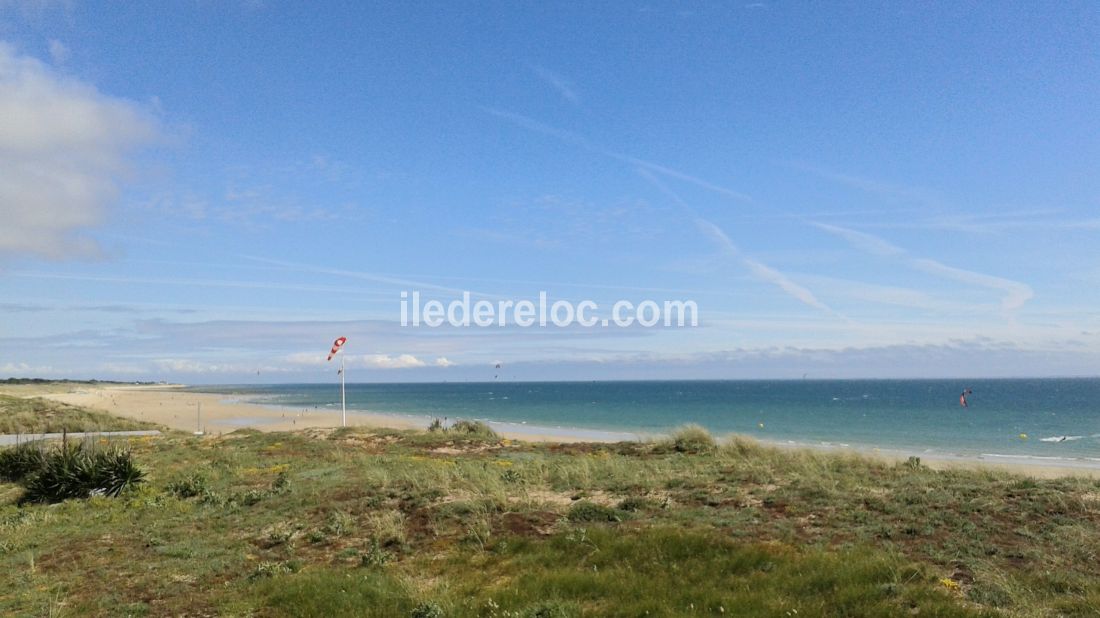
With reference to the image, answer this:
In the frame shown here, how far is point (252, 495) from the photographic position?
13.7 metres

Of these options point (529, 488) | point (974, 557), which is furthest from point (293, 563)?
point (974, 557)

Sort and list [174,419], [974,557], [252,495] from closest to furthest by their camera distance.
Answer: [974,557] < [252,495] < [174,419]

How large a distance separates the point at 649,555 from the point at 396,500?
6032 millimetres

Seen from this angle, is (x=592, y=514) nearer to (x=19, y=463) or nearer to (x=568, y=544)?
(x=568, y=544)

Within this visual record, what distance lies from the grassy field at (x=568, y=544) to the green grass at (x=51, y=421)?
20935 millimetres

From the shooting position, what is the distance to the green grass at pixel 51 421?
1305 inches

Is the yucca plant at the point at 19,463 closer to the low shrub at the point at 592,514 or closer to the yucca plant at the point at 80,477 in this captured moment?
the yucca plant at the point at 80,477

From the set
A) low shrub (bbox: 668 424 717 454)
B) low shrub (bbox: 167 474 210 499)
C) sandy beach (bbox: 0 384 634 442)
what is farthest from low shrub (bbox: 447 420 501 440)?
low shrub (bbox: 167 474 210 499)

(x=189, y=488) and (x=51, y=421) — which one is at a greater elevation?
(x=189, y=488)

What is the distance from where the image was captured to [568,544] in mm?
9258

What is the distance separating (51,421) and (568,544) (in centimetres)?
3751

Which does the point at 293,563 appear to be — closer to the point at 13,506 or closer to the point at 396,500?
the point at 396,500

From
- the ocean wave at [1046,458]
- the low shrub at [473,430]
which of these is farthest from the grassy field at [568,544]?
the ocean wave at [1046,458]

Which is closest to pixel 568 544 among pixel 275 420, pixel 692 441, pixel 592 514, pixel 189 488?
pixel 592 514
